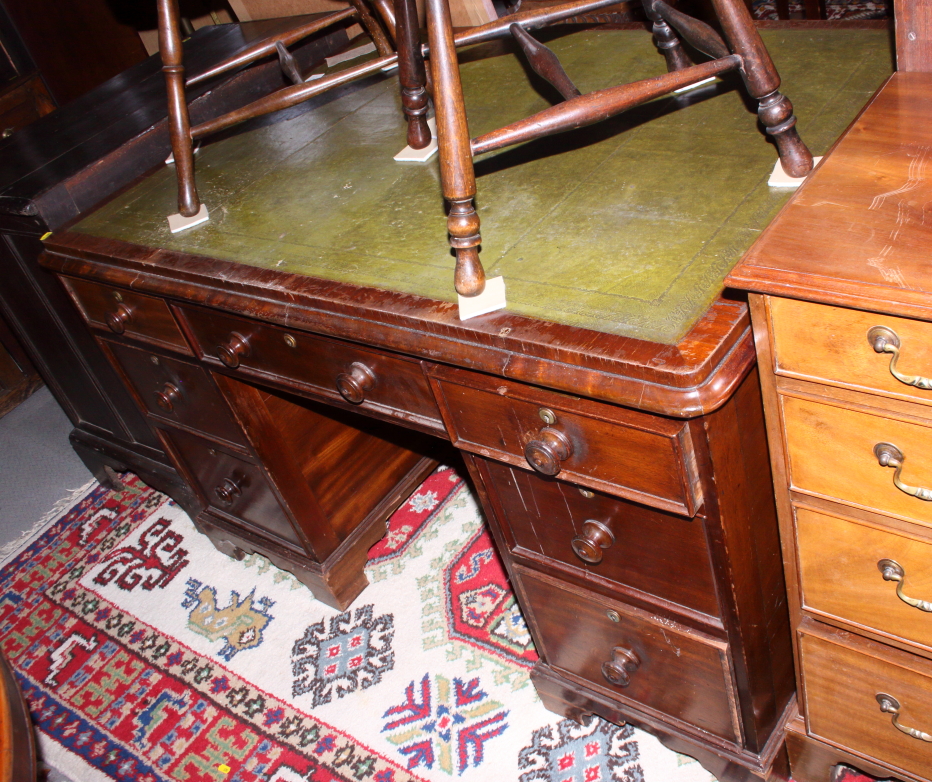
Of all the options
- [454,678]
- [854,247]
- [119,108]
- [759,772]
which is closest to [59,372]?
[119,108]

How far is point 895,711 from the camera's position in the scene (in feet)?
3.96

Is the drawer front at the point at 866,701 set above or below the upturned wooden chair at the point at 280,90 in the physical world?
below

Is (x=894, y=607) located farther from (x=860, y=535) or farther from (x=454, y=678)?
(x=454, y=678)

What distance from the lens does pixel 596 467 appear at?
3.62 ft

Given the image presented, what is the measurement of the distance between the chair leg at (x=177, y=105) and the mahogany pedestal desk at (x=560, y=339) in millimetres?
65

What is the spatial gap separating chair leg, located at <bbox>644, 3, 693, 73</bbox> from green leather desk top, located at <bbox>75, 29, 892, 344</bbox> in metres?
0.06

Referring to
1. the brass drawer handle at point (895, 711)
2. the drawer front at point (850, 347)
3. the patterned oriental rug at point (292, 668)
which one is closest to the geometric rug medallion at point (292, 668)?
the patterned oriental rug at point (292, 668)

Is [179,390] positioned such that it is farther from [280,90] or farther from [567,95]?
[567,95]

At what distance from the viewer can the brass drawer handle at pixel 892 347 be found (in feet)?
2.74

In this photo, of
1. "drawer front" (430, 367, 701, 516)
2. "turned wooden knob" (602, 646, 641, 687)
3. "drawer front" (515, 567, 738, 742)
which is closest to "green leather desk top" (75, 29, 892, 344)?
"drawer front" (430, 367, 701, 516)

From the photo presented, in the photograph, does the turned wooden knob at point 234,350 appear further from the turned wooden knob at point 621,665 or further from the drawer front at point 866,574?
the drawer front at point 866,574

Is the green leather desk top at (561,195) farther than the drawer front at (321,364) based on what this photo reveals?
No

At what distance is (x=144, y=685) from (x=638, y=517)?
1.39 m

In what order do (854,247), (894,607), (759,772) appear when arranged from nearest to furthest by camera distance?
(854,247)
(894,607)
(759,772)
